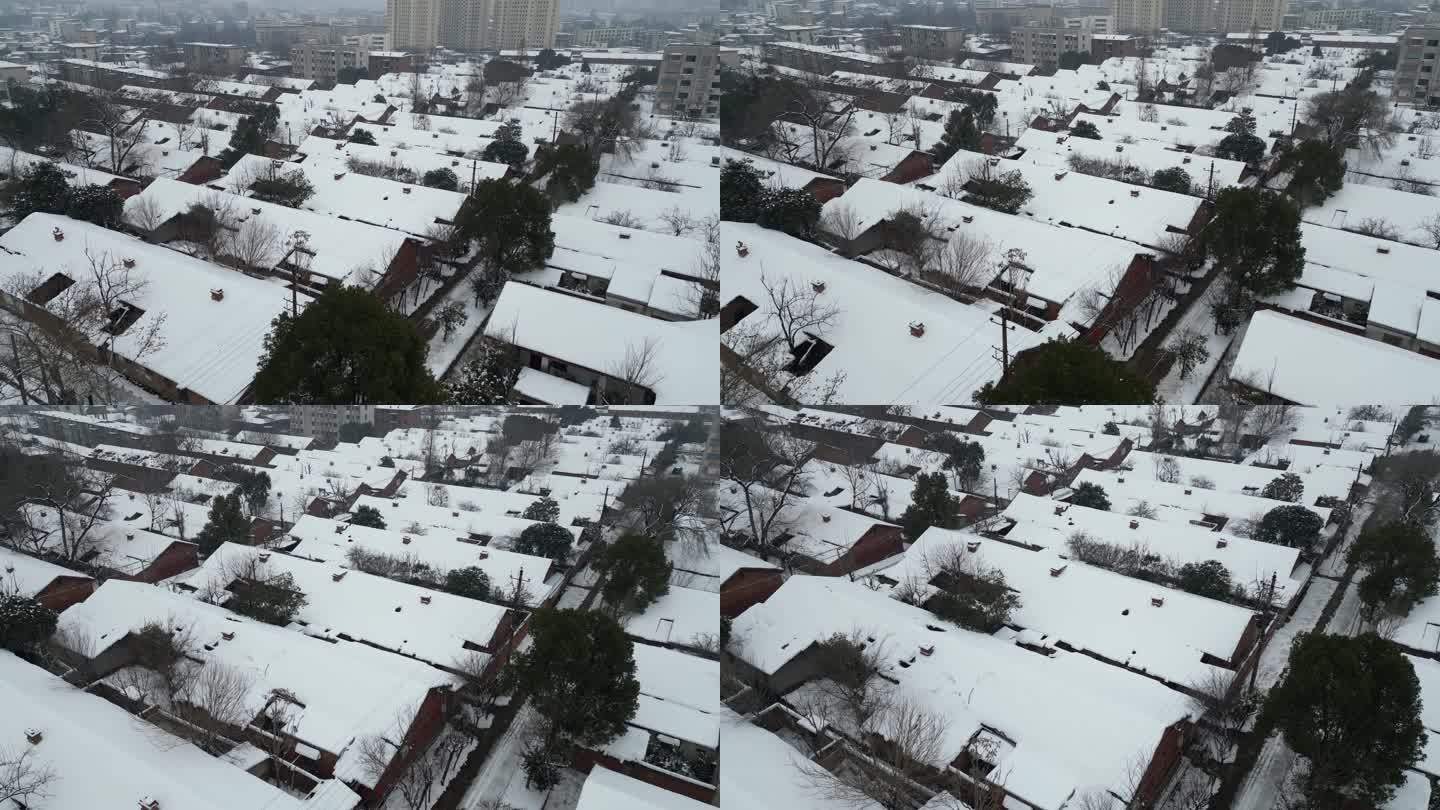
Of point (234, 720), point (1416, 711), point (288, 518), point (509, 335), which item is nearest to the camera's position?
point (1416, 711)

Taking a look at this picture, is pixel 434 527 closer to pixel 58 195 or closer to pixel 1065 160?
pixel 58 195

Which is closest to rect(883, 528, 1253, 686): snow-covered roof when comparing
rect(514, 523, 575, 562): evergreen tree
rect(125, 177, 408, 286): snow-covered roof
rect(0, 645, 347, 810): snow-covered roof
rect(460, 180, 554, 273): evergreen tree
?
rect(514, 523, 575, 562): evergreen tree

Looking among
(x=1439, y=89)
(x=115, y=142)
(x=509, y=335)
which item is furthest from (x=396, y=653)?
(x=1439, y=89)

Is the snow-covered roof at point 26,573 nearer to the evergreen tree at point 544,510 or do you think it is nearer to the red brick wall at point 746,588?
the red brick wall at point 746,588

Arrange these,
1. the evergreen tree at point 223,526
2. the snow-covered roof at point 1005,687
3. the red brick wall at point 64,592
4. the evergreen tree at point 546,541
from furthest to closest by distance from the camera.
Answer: the evergreen tree at point 546,541 → the evergreen tree at point 223,526 → the red brick wall at point 64,592 → the snow-covered roof at point 1005,687

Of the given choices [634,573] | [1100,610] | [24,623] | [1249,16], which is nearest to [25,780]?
[24,623]

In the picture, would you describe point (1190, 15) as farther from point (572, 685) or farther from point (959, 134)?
point (572, 685)

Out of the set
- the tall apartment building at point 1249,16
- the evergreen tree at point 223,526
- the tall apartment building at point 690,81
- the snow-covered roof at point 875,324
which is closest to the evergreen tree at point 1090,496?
the snow-covered roof at point 875,324
